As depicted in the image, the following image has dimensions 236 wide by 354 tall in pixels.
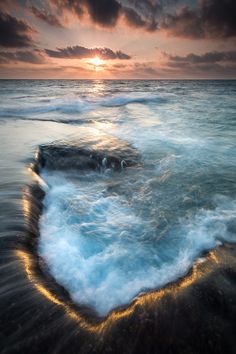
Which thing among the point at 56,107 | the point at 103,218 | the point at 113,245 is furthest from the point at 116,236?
the point at 56,107

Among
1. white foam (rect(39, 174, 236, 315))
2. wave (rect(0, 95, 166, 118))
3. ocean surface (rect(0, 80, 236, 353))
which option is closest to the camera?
ocean surface (rect(0, 80, 236, 353))

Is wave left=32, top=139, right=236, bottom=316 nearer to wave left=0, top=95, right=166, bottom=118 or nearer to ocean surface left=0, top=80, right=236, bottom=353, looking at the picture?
ocean surface left=0, top=80, right=236, bottom=353

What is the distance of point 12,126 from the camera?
36.0ft

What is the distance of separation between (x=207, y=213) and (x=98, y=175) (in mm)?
2934

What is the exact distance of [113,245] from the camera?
377 cm

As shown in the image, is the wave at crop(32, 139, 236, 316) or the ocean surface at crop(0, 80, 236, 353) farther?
the wave at crop(32, 139, 236, 316)

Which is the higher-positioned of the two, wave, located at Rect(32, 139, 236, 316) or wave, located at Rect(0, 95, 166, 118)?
wave, located at Rect(32, 139, 236, 316)

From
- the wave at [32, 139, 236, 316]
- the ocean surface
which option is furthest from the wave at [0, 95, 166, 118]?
the wave at [32, 139, 236, 316]

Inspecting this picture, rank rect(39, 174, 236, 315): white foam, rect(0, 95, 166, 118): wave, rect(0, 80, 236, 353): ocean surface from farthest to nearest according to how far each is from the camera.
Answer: rect(0, 95, 166, 118): wave < rect(39, 174, 236, 315): white foam < rect(0, 80, 236, 353): ocean surface

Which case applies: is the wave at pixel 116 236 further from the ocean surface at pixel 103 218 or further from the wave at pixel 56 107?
the wave at pixel 56 107

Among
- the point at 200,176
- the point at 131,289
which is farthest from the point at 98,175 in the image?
the point at 131,289

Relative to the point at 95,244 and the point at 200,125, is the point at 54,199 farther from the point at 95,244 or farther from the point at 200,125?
the point at 200,125

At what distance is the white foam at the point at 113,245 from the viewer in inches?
117

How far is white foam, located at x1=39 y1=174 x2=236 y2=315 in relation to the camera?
2.98m
